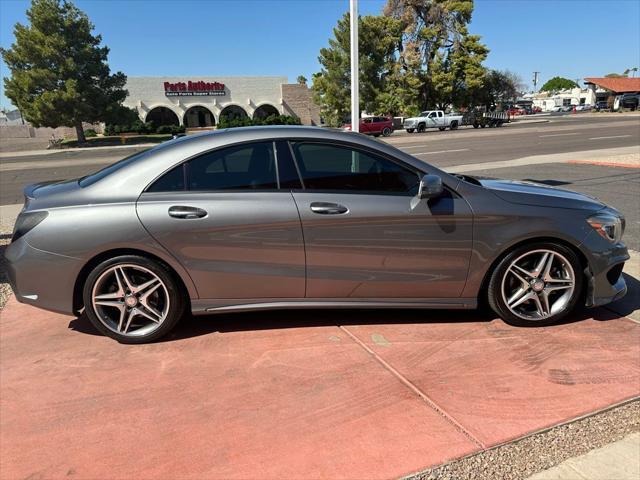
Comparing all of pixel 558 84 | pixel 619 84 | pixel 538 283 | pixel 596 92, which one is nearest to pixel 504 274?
pixel 538 283

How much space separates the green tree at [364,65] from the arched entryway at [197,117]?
17237 millimetres

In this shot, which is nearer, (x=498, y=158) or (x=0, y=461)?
(x=0, y=461)

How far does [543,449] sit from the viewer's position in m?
Answer: 2.47

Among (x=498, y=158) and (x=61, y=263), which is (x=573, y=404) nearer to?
(x=61, y=263)

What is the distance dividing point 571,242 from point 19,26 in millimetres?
47857

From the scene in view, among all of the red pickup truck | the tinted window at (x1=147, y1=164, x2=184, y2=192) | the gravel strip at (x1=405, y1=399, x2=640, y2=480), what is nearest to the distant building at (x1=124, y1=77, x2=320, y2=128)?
the red pickup truck

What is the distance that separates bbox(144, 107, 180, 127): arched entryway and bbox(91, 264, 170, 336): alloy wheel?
190 feet

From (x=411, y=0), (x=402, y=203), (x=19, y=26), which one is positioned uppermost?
(x=411, y=0)

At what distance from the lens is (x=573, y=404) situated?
2.81 m

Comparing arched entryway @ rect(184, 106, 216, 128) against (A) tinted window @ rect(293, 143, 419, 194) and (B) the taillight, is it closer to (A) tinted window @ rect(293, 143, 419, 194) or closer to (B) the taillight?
(B) the taillight

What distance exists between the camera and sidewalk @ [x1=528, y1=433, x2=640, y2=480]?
2285mm

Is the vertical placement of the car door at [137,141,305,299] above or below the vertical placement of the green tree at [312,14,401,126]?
below

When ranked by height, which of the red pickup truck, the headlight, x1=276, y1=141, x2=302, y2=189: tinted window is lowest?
the headlight

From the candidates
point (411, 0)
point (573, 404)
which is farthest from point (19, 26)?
point (573, 404)
